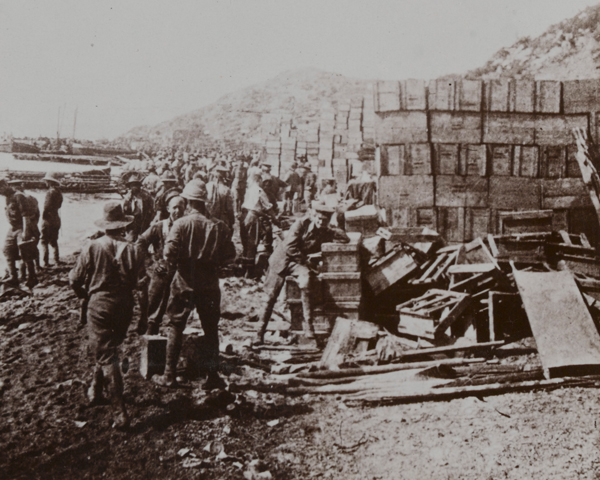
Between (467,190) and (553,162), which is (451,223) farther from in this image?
(553,162)

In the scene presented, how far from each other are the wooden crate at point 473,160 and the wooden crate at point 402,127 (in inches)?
30.4

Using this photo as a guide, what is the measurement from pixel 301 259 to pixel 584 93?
611 centimetres

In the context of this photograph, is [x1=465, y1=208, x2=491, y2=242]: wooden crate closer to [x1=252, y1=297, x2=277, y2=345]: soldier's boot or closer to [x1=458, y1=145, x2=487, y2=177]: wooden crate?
[x1=458, y1=145, x2=487, y2=177]: wooden crate

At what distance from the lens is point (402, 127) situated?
9141mm

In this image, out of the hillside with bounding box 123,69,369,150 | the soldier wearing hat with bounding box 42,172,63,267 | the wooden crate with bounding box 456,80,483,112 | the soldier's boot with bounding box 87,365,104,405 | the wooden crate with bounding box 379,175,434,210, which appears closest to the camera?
the soldier's boot with bounding box 87,365,104,405

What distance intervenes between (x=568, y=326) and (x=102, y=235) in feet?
18.7

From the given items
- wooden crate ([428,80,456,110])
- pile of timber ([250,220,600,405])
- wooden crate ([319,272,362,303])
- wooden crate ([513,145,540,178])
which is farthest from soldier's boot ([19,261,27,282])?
wooden crate ([513,145,540,178])

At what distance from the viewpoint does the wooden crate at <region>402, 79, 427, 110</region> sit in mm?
9008

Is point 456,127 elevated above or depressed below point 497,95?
below

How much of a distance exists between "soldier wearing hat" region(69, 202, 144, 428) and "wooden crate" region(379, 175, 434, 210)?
Result: 17.4 ft

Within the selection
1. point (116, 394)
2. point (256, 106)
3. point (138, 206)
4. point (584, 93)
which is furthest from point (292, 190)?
point (256, 106)

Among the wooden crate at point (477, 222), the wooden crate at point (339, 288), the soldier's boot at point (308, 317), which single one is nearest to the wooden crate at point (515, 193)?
the wooden crate at point (477, 222)

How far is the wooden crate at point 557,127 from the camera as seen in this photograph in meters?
8.92


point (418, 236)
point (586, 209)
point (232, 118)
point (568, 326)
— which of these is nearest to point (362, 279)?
point (418, 236)
